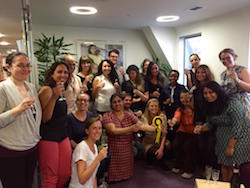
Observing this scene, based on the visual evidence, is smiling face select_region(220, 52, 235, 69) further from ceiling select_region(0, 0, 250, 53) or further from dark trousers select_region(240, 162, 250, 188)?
dark trousers select_region(240, 162, 250, 188)

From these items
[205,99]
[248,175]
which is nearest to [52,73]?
[205,99]

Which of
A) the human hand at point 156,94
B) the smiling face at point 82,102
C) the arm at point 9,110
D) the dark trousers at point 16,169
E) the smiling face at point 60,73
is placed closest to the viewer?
the arm at point 9,110

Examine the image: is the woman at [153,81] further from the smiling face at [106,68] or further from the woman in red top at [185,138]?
the smiling face at [106,68]

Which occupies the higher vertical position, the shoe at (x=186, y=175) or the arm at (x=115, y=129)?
the arm at (x=115, y=129)

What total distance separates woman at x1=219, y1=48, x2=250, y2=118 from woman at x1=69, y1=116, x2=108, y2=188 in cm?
149

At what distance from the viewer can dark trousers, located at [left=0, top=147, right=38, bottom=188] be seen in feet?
Answer: 5.18

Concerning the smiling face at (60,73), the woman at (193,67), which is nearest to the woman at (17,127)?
the smiling face at (60,73)

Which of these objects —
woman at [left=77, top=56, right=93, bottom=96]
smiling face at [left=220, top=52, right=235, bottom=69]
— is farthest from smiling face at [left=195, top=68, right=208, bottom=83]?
woman at [left=77, top=56, right=93, bottom=96]

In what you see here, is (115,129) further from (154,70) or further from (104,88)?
(154,70)

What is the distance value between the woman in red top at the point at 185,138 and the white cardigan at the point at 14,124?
1933 mm

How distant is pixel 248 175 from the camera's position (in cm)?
192

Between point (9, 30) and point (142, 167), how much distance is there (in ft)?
8.10

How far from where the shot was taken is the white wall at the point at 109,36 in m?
4.45

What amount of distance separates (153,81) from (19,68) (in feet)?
7.04
